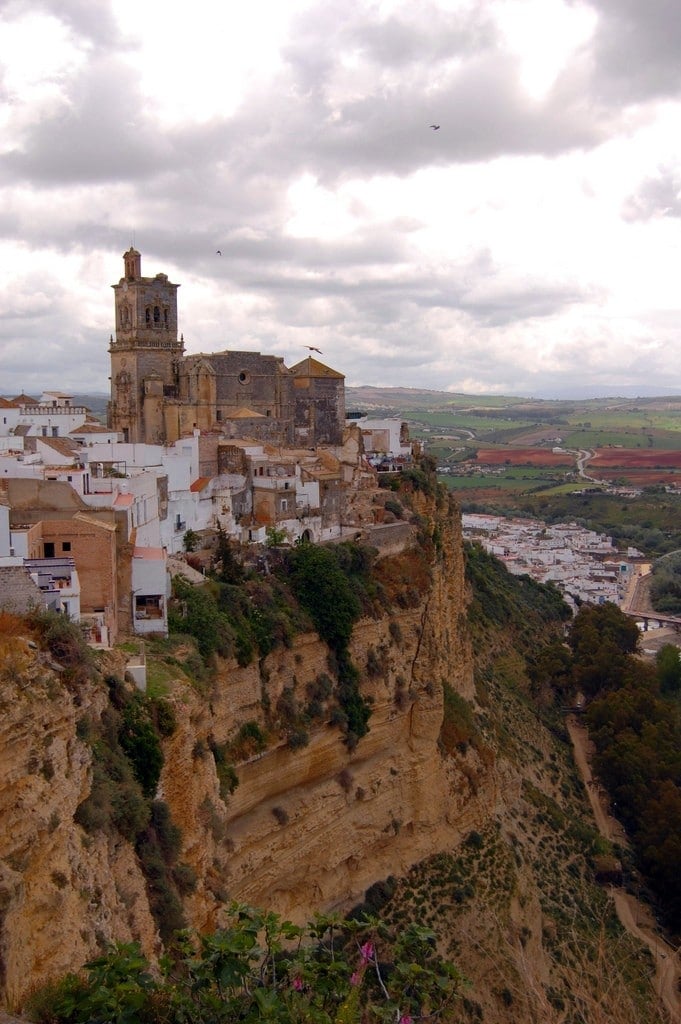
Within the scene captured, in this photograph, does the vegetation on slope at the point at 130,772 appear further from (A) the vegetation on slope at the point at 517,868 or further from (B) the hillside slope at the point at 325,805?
(A) the vegetation on slope at the point at 517,868

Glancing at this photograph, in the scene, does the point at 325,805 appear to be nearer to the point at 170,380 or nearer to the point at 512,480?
the point at 170,380

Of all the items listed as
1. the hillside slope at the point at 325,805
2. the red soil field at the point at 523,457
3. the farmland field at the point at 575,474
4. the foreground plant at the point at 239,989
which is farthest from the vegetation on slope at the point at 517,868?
the red soil field at the point at 523,457

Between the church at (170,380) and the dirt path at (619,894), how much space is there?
1562cm

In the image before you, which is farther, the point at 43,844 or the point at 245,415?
the point at 245,415

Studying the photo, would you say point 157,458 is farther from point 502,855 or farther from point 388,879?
point 502,855

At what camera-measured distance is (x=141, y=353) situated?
32719mm

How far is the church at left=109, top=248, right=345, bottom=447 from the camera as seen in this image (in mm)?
32500

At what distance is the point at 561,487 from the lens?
110m

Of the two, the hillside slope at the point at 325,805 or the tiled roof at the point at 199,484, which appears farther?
the tiled roof at the point at 199,484

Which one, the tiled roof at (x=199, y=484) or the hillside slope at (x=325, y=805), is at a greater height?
the tiled roof at (x=199, y=484)

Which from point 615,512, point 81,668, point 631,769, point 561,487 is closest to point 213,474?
point 81,668

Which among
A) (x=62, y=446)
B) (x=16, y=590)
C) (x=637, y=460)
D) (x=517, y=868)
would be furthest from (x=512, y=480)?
(x=16, y=590)

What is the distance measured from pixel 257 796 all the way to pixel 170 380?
18.5 meters

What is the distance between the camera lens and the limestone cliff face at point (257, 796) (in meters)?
9.38
